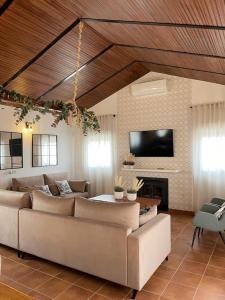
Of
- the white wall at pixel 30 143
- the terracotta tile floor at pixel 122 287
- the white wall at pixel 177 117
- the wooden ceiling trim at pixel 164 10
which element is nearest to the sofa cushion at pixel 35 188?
the white wall at pixel 30 143

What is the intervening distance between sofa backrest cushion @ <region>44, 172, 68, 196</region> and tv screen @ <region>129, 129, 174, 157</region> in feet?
6.95

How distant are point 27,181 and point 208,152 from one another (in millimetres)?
4416

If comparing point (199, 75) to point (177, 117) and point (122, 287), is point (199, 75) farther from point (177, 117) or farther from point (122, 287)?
point (122, 287)

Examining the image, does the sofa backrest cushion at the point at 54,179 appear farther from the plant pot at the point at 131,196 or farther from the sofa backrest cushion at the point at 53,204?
the sofa backrest cushion at the point at 53,204

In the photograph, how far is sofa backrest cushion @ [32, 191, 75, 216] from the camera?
3.02 m

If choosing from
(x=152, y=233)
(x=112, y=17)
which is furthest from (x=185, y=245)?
(x=112, y=17)

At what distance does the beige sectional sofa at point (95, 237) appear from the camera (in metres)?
2.47

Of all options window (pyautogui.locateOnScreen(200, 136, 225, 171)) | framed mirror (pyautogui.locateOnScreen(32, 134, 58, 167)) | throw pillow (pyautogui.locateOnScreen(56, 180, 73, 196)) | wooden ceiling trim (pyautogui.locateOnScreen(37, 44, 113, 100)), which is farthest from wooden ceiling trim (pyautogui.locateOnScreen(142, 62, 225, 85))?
throw pillow (pyautogui.locateOnScreen(56, 180, 73, 196))

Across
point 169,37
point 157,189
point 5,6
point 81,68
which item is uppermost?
point 5,6

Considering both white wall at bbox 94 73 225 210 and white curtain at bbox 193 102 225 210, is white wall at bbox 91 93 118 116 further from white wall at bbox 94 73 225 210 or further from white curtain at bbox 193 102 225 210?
white curtain at bbox 193 102 225 210

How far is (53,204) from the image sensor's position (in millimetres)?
3125

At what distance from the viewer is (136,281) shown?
94.9 inches

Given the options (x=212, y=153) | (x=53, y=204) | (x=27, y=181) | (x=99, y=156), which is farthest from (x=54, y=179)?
(x=212, y=153)

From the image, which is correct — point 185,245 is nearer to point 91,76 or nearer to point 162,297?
point 162,297
